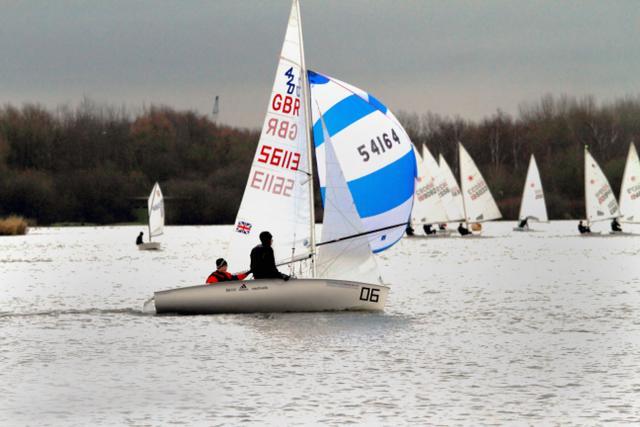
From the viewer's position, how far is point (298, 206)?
25.0 meters

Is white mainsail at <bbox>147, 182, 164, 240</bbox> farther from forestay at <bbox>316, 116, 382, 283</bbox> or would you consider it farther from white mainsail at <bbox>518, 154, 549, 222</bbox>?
forestay at <bbox>316, 116, 382, 283</bbox>

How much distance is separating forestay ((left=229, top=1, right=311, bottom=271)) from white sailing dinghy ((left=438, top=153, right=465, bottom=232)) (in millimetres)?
48930

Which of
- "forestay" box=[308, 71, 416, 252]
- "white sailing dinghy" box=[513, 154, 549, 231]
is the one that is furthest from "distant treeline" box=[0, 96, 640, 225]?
"forestay" box=[308, 71, 416, 252]

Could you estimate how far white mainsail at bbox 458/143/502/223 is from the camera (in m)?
73.6

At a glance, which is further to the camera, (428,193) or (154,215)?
(428,193)

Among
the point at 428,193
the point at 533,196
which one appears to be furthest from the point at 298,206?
the point at 533,196

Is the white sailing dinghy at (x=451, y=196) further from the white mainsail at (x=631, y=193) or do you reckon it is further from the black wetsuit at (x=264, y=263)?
the black wetsuit at (x=264, y=263)

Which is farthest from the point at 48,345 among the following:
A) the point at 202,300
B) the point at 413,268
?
the point at 413,268

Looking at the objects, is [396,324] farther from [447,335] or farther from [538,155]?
[538,155]

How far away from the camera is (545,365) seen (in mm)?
18219

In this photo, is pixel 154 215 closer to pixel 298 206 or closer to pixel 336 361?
pixel 298 206

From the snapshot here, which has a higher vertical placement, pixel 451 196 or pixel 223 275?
pixel 451 196

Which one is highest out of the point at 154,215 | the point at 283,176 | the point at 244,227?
the point at 283,176

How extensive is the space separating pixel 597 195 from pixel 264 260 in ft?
161
